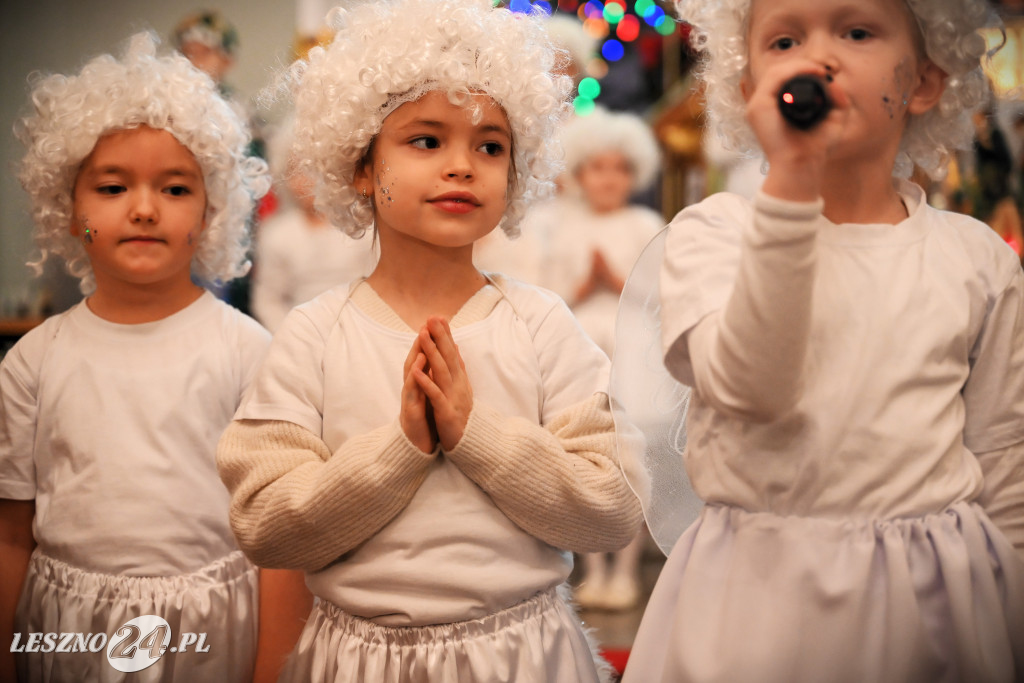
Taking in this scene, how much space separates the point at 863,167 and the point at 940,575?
45 cm

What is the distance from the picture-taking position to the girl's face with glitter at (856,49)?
36.2 inches

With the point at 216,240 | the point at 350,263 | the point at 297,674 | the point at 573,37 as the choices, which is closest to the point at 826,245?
the point at 297,674

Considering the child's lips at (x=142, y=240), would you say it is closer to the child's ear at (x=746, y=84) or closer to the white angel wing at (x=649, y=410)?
the white angel wing at (x=649, y=410)

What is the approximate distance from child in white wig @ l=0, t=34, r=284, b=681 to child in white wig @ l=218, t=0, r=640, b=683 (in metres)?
0.27

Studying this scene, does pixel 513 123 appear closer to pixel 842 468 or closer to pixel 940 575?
pixel 842 468

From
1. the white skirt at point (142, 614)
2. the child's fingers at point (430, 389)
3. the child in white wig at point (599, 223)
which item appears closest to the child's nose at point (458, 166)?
the child's fingers at point (430, 389)

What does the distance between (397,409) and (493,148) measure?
1.31ft

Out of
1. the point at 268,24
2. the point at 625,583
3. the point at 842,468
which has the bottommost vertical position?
the point at 625,583

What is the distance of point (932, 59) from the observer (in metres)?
1.01

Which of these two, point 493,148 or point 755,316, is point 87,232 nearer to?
point 493,148

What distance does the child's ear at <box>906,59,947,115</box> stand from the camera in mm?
1022

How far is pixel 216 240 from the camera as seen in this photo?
62.5 inches

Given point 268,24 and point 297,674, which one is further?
point 268,24

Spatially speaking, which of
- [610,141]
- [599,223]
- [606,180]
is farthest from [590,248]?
[610,141]
